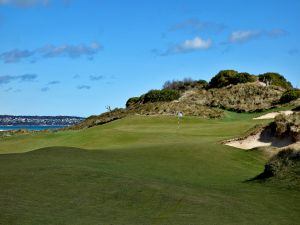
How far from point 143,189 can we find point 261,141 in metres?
19.4

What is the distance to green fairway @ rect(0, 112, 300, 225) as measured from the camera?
43.6ft

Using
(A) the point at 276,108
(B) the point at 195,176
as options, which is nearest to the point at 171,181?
(B) the point at 195,176

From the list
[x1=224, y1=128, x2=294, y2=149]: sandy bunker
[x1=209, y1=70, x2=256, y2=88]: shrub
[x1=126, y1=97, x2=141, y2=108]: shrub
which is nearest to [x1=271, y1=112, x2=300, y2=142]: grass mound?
[x1=224, y1=128, x2=294, y2=149]: sandy bunker

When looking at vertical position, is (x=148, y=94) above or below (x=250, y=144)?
above

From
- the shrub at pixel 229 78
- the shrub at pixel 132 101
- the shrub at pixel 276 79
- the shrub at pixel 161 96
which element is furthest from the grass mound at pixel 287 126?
the shrub at pixel 132 101

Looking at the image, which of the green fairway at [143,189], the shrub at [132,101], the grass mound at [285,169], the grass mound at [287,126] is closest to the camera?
the green fairway at [143,189]

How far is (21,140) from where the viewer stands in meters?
41.8

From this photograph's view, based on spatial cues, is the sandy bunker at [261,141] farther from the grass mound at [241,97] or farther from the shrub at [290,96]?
the shrub at [290,96]

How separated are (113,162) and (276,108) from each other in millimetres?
45458

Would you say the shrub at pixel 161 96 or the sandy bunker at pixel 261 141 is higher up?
the shrub at pixel 161 96

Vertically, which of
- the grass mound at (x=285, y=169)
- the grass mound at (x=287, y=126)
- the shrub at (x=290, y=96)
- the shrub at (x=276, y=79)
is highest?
the shrub at (x=276, y=79)

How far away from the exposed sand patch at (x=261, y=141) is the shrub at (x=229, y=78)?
64.8 m

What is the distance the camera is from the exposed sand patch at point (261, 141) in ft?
109

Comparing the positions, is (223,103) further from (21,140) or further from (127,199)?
(127,199)
